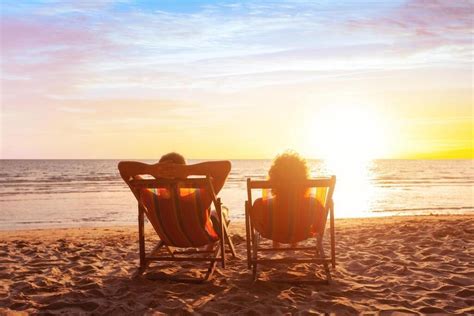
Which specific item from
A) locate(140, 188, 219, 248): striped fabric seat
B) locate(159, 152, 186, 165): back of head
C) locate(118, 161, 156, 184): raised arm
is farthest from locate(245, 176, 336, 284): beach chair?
locate(118, 161, 156, 184): raised arm

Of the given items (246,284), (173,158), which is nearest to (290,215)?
(246,284)

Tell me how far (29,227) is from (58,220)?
55.4 inches

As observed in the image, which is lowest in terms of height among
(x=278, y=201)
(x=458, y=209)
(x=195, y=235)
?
(x=458, y=209)

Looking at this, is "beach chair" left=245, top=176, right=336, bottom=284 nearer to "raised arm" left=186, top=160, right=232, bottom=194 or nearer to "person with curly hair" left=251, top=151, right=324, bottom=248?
"person with curly hair" left=251, top=151, right=324, bottom=248

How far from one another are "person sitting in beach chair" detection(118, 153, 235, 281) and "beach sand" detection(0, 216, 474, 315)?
491 mm

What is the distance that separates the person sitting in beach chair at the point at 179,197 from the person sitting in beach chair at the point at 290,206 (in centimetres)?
43

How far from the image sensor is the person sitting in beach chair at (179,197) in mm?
4930

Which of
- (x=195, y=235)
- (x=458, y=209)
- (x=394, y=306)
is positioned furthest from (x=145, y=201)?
(x=458, y=209)

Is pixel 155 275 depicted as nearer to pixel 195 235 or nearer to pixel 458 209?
pixel 195 235

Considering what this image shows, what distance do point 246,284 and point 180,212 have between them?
3.33 feet

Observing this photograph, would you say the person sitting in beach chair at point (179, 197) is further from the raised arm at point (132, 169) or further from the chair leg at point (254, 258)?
the chair leg at point (254, 258)

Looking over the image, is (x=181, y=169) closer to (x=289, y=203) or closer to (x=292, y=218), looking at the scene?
(x=289, y=203)

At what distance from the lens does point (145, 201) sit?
207 inches

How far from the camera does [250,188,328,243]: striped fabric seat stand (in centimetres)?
514
